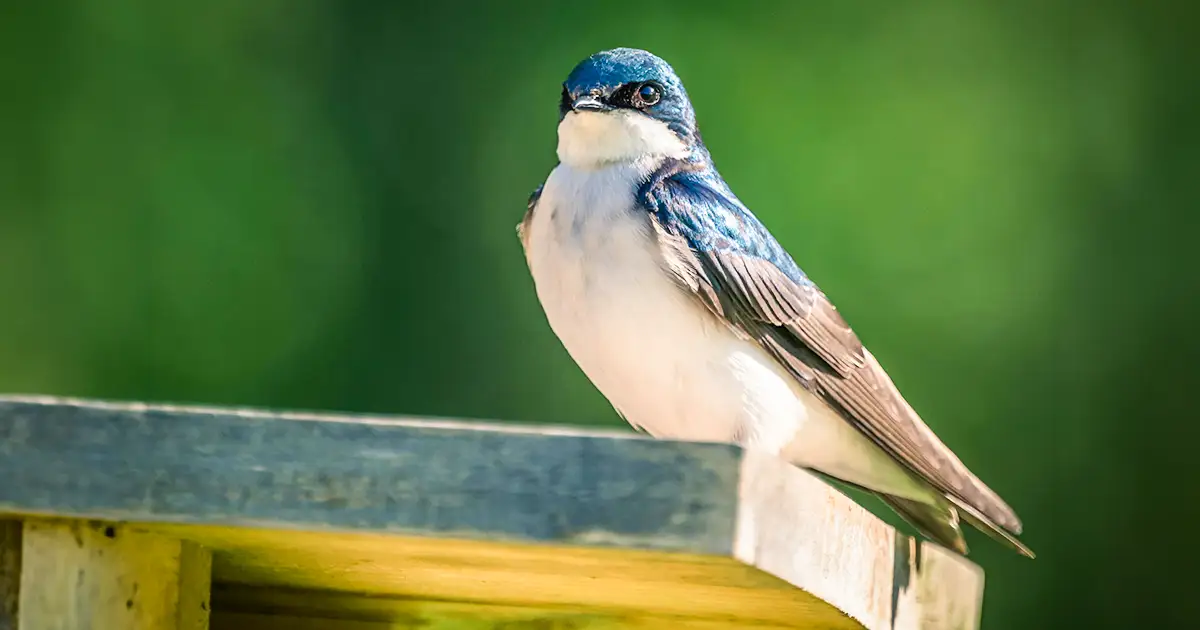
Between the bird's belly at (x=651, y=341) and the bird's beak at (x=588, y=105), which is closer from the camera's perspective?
the bird's belly at (x=651, y=341)

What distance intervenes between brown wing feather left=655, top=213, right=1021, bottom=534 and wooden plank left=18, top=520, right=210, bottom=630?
2.37ft

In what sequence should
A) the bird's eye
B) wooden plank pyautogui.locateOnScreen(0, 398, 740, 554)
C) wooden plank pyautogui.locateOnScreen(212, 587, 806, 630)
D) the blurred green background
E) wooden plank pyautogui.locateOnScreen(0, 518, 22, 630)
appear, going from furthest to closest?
the blurred green background < the bird's eye < wooden plank pyautogui.locateOnScreen(212, 587, 806, 630) < wooden plank pyautogui.locateOnScreen(0, 518, 22, 630) < wooden plank pyautogui.locateOnScreen(0, 398, 740, 554)

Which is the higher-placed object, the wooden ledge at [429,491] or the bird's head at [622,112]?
the bird's head at [622,112]

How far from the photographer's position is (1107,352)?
444cm

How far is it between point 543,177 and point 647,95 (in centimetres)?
245

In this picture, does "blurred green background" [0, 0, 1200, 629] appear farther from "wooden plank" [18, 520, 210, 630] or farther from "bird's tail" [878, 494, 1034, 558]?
"wooden plank" [18, 520, 210, 630]

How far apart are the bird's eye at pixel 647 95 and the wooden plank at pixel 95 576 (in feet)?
3.07

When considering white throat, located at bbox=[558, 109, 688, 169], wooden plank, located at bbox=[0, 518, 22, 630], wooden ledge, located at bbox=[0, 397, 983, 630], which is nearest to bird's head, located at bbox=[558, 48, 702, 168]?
white throat, located at bbox=[558, 109, 688, 169]

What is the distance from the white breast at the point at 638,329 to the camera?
2020mm

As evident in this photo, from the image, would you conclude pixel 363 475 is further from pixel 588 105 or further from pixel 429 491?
pixel 588 105

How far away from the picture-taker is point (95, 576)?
146 centimetres

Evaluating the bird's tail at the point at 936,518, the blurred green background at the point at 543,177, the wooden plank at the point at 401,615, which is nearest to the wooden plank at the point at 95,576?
the wooden plank at the point at 401,615

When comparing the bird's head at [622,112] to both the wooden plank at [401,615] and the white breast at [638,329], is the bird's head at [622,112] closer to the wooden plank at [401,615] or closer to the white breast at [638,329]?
the white breast at [638,329]

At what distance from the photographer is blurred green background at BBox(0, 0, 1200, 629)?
4316 mm
